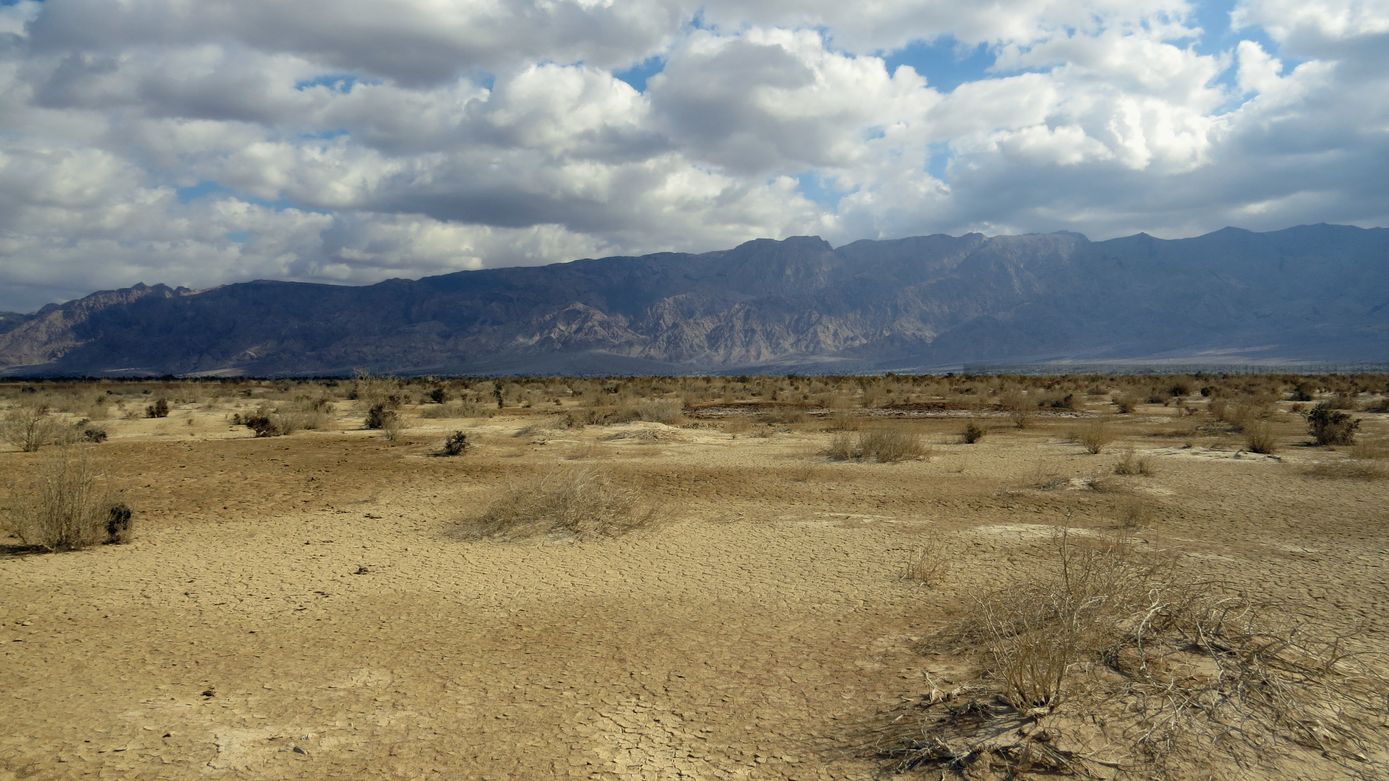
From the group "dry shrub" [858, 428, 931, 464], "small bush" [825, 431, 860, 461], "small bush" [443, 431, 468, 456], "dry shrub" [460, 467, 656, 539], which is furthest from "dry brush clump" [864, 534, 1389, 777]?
"small bush" [443, 431, 468, 456]

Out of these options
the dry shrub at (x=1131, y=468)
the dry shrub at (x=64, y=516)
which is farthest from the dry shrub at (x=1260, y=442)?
the dry shrub at (x=64, y=516)

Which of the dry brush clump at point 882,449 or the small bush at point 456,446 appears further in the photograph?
the small bush at point 456,446

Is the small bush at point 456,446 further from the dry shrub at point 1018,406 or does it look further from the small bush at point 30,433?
the dry shrub at point 1018,406

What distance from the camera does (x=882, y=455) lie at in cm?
1798

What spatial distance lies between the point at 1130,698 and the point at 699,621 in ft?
12.1

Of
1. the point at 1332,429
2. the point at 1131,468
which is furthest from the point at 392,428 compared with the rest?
the point at 1332,429

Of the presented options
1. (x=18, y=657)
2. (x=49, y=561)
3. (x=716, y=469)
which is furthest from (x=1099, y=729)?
(x=716, y=469)

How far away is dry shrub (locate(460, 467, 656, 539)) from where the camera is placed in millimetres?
11102

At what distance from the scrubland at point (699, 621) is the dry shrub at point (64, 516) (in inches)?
1.9

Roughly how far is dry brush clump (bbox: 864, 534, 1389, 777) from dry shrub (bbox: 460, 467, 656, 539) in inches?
240

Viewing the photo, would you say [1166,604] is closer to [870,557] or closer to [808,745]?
[808,745]

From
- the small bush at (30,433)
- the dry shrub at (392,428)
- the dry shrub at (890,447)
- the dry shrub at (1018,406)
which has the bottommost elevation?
the dry shrub at (1018,406)

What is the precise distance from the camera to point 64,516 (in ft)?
32.6

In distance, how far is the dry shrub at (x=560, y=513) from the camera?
437 inches
